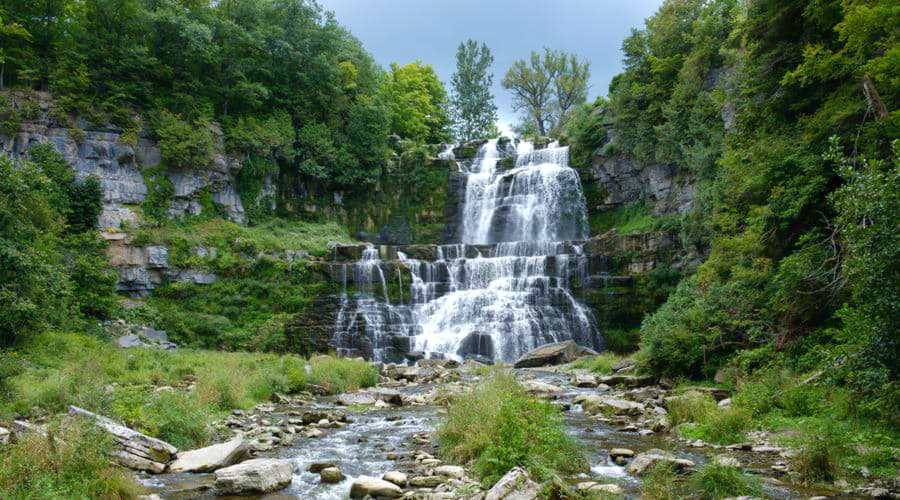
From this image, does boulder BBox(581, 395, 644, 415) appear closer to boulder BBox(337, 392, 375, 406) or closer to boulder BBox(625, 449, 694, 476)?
boulder BBox(625, 449, 694, 476)

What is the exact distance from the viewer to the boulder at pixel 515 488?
5.85 metres

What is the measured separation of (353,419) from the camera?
12336 mm

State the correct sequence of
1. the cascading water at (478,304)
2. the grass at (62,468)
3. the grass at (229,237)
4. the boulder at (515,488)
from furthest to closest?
the grass at (229,237)
the cascading water at (478,304)
the boulder at (515,488)
the grass at (62,468)

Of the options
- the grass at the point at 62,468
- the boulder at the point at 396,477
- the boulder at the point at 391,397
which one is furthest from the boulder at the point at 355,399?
the grass at the point at 62,468

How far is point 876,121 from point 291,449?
1187 cm

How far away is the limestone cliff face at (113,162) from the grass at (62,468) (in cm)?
2591

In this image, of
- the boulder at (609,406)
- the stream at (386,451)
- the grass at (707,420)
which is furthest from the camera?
the boulder at (609,406)

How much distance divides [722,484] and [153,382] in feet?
45.4

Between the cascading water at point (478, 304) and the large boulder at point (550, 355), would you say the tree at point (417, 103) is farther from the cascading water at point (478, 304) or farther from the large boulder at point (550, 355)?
the large boulder at point (550, 355)

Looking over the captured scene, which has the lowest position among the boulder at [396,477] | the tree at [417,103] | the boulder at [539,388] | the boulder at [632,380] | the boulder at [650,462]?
the boulder at [539,388]

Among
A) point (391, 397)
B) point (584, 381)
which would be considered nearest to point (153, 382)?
point (391, 397)

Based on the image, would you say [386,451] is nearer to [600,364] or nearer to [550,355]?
[600,364]

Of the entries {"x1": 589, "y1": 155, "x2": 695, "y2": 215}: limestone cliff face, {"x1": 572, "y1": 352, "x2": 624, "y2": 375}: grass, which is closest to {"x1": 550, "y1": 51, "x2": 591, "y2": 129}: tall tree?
{"x1": 589, "y1": 155, "x2": 695, "y2": 215}: limestone cliff face

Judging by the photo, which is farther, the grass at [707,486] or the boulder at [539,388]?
the boulder at [539,388]
